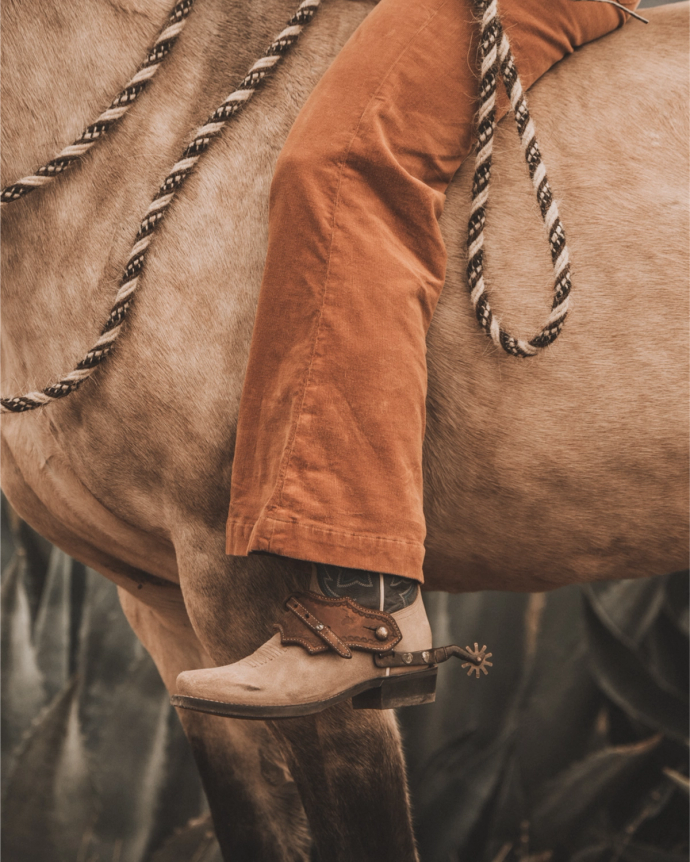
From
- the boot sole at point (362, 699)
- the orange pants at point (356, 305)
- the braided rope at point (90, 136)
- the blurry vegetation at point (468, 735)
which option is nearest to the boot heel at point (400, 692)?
the boot sole at point (362, 699)

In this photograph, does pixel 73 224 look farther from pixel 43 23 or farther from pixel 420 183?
pixel 420 183

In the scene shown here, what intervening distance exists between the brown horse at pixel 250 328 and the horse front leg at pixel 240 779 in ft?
1.15

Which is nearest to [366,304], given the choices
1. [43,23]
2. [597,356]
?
[597,356]

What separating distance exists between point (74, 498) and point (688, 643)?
151 centimetres

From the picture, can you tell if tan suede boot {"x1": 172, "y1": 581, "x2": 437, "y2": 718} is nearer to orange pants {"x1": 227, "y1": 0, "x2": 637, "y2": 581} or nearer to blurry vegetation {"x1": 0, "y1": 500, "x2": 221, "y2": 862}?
orange pants {"x1": 227, "y1": 0, "x2": 637, "y2": 581}

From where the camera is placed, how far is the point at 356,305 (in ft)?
2.76

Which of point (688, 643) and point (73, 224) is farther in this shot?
point (688, 643)

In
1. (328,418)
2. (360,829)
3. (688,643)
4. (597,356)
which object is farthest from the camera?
(688,643)

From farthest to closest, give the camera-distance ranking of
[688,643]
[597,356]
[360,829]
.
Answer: [688,643] < [360,829] < [597,356]

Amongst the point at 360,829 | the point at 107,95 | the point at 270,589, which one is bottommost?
the point at 360,829

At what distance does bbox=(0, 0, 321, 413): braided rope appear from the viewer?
3.11ft

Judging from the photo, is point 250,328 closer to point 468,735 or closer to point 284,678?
point 284,678

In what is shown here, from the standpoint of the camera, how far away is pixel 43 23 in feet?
3.42

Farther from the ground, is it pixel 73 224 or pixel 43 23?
pixel 43 23
